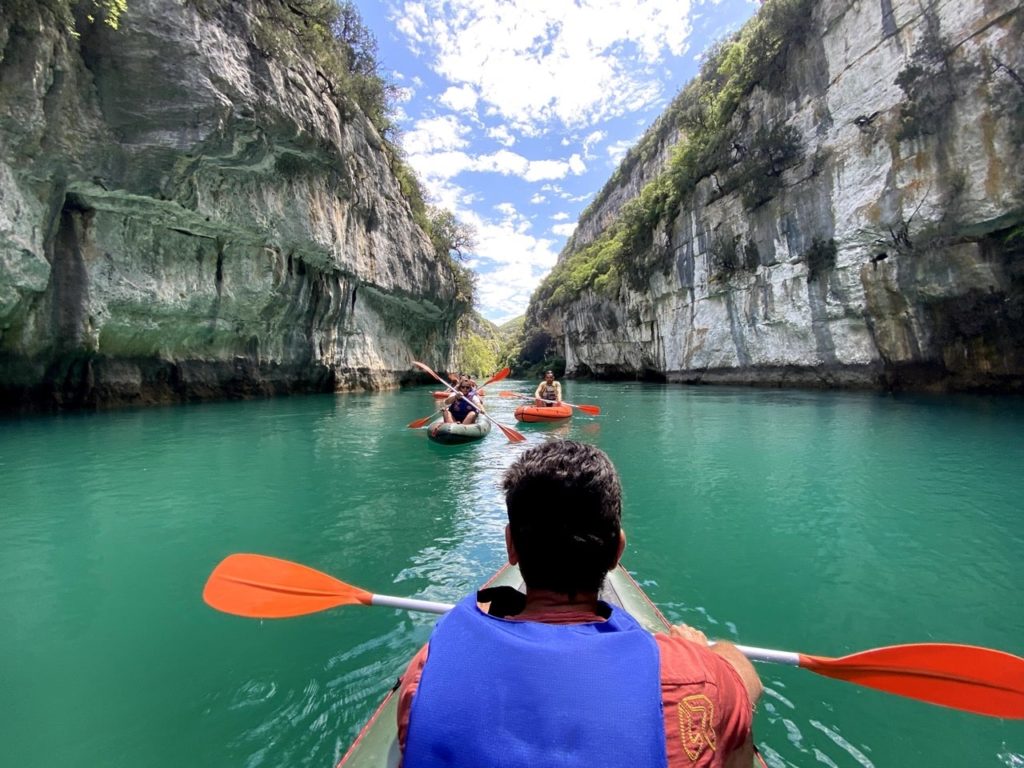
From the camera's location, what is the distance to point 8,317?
10.9 m

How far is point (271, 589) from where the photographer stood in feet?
8.83

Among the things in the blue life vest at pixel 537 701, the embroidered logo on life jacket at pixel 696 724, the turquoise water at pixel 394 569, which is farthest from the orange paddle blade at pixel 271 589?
the embroidered logo on life jacket at pixel 696 724

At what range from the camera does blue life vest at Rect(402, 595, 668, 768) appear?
34.1 inches

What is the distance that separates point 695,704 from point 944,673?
5.95ft

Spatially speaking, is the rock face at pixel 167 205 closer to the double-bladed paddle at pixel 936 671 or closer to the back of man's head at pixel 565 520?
the back of man's head at pixel 565 520

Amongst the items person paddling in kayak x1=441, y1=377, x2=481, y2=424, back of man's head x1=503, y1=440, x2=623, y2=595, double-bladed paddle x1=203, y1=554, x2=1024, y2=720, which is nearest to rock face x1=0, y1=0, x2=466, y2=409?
person paddling in kayak x1=441, y1=377, x2=481, y2=424

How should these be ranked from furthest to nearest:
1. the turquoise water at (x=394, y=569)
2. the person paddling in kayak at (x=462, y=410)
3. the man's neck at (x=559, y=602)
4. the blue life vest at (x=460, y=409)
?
the blue life vest at (x=460, y=409) < the person paddling in kayak at (x=462, y=410) < the turquoise water at (x=394, y=569) < the man's neck at (x=559, y=602)

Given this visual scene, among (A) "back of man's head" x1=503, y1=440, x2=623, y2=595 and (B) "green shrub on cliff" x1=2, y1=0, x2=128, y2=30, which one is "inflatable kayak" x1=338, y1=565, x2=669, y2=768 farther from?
(B) "green shrub on cliff" x1=2, y1=0, x2=128, y2=30

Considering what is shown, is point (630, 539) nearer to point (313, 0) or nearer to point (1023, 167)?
point (1023, 167)

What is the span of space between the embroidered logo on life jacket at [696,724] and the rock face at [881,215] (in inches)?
679

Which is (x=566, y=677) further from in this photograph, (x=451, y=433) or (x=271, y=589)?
(x=451, y=433)

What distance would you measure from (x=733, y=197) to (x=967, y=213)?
32.3 ft

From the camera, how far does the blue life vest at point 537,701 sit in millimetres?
866

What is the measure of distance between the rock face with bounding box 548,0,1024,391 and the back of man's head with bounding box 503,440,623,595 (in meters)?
17.1
